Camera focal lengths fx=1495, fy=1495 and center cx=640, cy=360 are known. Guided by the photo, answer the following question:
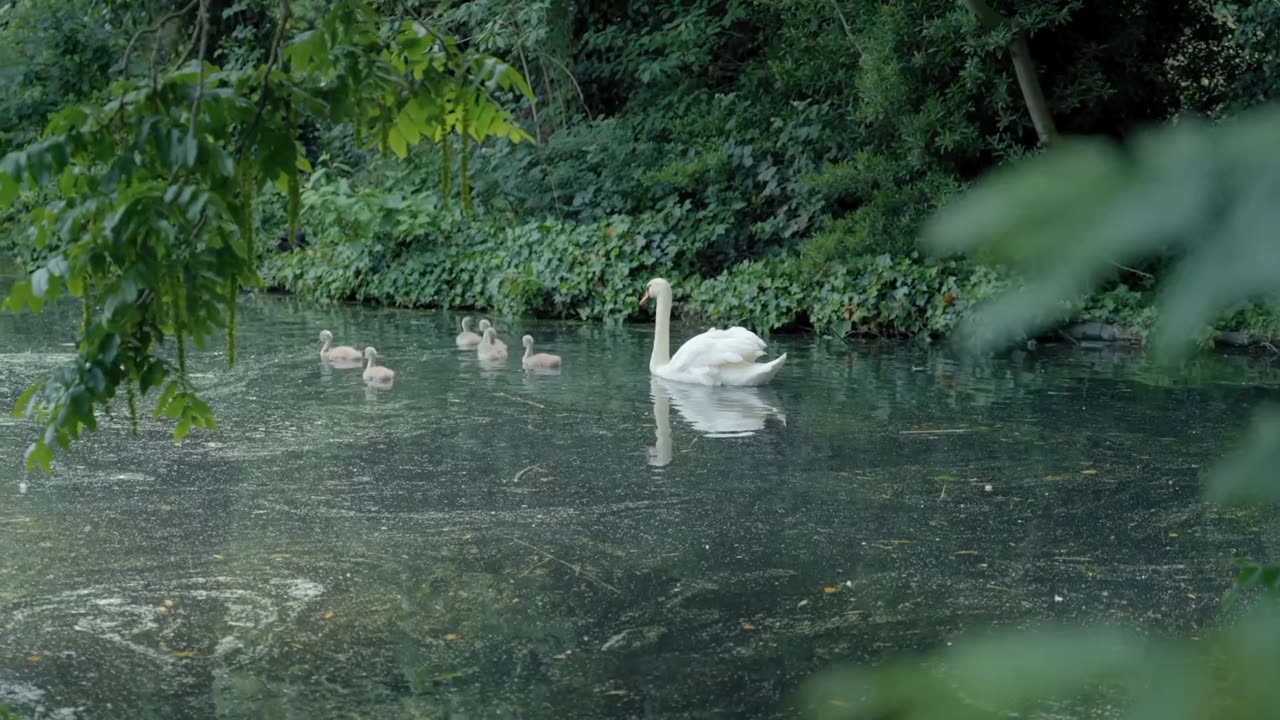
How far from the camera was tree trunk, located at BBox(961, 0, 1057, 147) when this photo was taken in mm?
13781

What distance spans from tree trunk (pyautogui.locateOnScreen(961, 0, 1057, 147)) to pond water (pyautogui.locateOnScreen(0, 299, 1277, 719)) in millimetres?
3562

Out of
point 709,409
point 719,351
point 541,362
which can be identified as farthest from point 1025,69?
point 709,409

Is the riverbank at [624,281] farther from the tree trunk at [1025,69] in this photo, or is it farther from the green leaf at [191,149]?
the green leaf at [191,149]

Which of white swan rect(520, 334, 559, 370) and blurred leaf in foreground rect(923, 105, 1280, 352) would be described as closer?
blurred leaf in foreground rect(923, 105, 1280, 352)

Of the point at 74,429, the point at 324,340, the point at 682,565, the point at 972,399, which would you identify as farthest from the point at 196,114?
the point at 324,340

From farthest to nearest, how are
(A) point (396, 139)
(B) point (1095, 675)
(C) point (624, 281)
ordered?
(C) point (624, 281), (A) point (396, 139), (B) point (1095, 675)

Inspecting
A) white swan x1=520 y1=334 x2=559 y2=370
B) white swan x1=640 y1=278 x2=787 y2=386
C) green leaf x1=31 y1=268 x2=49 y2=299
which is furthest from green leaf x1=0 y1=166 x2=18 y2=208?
white swan x1=520 y1=334 x2=559 y2=370

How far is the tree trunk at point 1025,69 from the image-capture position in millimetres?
13781

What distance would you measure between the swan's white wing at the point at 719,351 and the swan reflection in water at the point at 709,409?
0.17 m

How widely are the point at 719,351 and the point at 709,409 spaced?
935mm

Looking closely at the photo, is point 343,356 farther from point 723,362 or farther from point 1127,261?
point 1127,261

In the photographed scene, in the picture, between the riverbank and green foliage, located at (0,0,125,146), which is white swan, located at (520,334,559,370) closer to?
the riverbank

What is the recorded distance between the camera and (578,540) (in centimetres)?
659

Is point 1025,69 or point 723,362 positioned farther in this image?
point 1025,69
